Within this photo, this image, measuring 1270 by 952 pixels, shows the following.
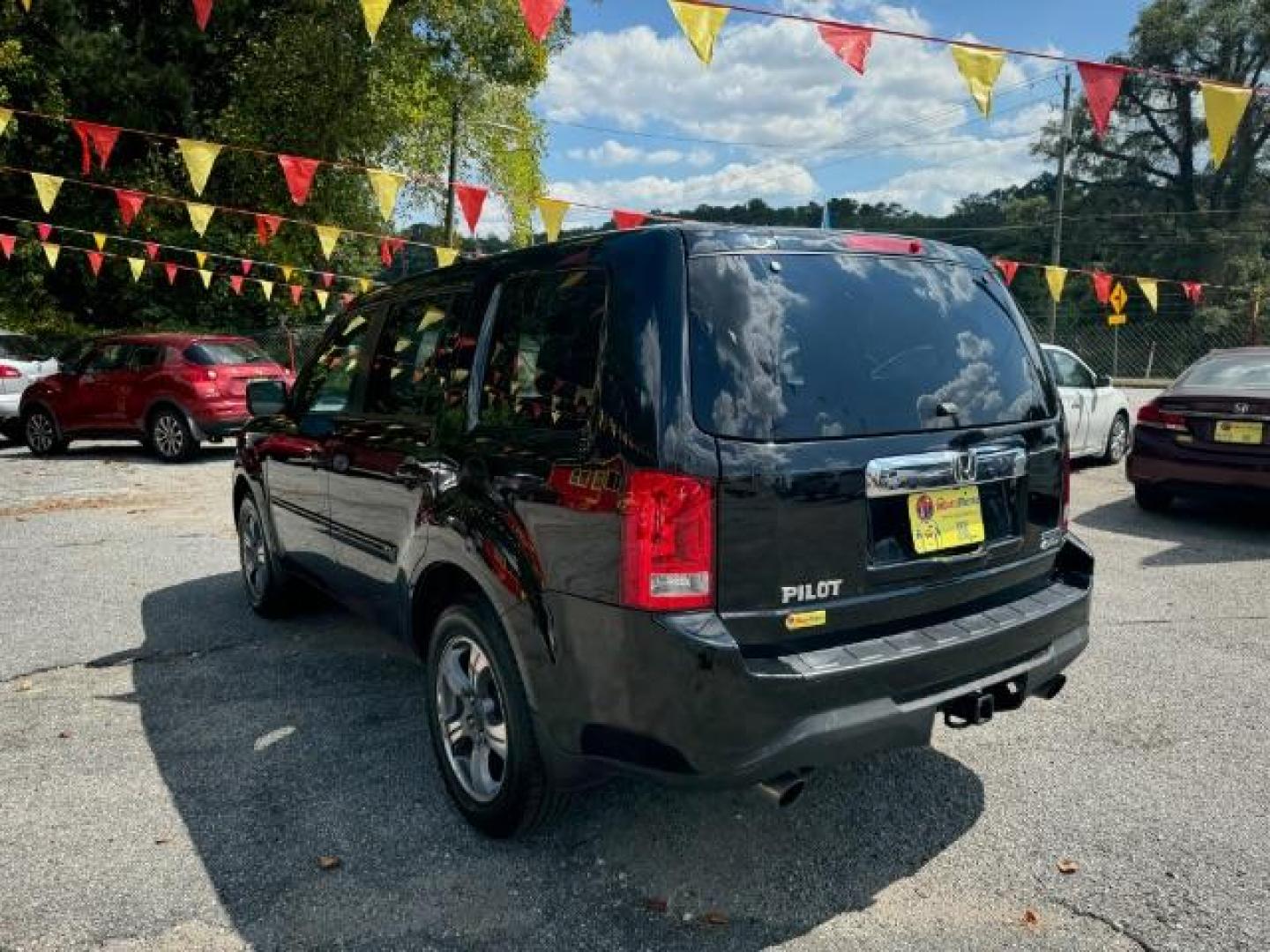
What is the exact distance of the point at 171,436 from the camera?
40.2 feet

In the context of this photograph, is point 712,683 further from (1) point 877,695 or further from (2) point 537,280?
(2) point 537,280

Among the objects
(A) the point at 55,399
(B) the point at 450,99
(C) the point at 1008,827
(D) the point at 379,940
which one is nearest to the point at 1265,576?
(C) the point at 1008,827

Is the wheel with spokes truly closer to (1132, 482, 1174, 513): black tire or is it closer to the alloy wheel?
the alloy wheel

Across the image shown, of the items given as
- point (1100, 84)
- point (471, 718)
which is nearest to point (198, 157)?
point (1100, 84)

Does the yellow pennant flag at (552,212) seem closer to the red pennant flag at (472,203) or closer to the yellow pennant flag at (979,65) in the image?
the red pennant flag at (472,203)

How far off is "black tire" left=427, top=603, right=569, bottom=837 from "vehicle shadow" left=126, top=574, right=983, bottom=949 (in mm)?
108

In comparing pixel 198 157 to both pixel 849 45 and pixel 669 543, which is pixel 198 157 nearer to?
pixel 849 45

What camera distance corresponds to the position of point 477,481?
2939 millimetres

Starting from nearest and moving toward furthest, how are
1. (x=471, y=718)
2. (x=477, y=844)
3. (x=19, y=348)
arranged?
(x=477, y=844)
(x=471, y=718)
(x=19, y=348)

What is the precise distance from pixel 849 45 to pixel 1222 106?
2627mm

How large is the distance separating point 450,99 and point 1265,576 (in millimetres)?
21601

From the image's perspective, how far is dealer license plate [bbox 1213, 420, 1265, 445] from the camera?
23.2 feet

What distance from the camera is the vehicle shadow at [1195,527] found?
6.76 meters

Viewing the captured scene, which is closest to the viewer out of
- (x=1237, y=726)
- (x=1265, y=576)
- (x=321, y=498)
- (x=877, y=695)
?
(x=877, y=695)
